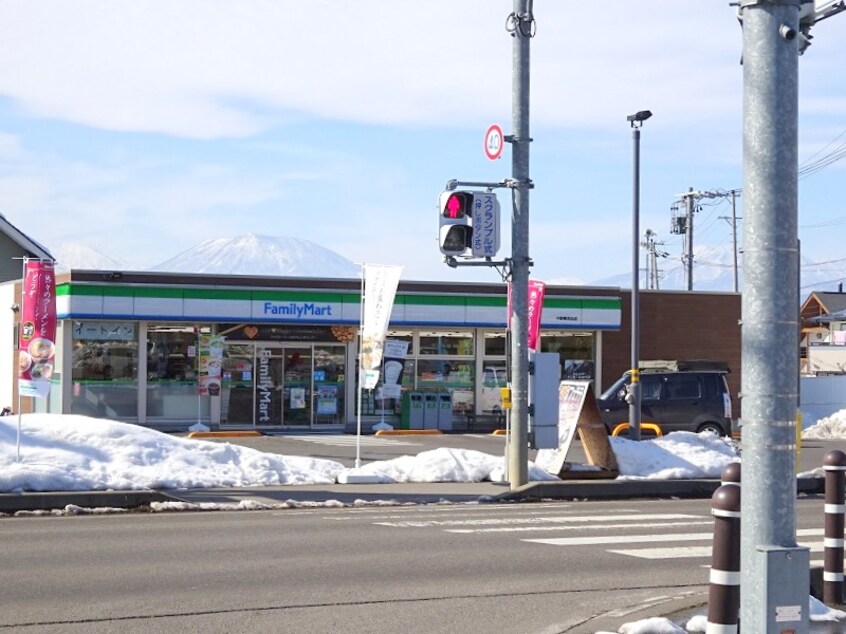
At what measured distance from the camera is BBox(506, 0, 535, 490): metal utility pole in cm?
1725

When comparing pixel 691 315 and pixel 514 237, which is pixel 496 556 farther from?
pixel 691 315

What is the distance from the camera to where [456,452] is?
19.8 meters

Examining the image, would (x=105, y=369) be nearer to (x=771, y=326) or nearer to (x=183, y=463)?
(x=183, y=463)

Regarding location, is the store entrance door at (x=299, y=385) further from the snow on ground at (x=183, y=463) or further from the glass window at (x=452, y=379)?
the snow on ground at (x=183, y=463)

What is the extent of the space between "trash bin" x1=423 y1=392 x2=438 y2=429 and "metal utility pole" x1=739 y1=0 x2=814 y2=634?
29345mm

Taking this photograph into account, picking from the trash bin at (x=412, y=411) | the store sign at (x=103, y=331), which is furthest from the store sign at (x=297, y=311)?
the store sign at (x=103, y=331)

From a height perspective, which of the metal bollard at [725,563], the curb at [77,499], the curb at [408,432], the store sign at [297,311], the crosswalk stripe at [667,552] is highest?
the store sign at [297,311]

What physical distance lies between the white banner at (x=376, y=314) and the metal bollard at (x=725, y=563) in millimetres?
13395

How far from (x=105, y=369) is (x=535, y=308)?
15.8 metres

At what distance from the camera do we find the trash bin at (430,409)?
3459cm

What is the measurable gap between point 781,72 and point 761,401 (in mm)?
1467

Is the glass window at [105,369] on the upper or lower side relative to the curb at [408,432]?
upper

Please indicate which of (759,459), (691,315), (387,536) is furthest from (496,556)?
(691,315)

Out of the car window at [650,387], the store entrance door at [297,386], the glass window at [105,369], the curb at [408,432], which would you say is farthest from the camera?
the store entrance door at [297,386]
